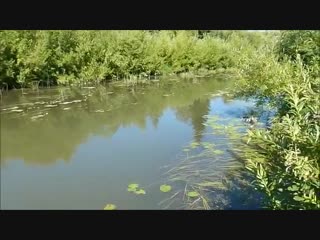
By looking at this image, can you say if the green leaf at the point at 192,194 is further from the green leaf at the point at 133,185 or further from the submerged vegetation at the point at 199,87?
the green leaf at the point at 133,185

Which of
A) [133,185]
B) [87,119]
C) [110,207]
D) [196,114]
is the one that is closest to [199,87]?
[196,114]

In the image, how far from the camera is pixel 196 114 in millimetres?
13664

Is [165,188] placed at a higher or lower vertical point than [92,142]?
lower

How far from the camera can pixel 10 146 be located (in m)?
9.13

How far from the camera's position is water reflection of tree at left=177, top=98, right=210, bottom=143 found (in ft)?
36.0

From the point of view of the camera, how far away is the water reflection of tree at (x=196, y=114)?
11.0 m

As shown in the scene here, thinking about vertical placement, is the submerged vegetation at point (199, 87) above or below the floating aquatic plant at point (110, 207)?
above

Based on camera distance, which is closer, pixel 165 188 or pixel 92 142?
pixel 165 188

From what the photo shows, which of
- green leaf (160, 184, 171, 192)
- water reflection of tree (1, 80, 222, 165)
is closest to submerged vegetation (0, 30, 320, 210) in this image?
green leaf (160, 184, 171, 192)

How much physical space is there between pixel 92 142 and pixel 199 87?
12841 millimetres

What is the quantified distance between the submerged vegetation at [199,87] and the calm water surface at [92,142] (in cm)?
22

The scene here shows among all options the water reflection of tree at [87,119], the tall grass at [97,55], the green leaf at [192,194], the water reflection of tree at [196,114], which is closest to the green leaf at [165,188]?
the green leaf at [192,194]

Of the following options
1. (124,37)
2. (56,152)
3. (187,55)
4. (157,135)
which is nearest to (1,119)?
(56,152)

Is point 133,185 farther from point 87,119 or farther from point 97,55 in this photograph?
point 97,55
